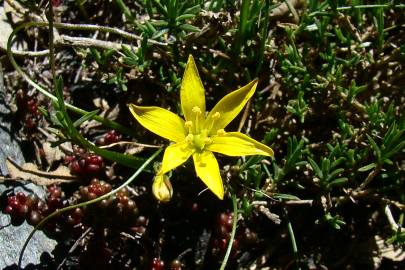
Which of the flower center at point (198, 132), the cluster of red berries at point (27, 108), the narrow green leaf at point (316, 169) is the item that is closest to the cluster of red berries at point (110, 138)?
the cluster of red berries at point (27, 108)

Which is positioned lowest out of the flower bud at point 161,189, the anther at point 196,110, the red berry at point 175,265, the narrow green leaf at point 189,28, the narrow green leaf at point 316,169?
the red berry at point 175,265

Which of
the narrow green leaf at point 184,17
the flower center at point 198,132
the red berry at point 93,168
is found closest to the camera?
the flower center at point 198,132

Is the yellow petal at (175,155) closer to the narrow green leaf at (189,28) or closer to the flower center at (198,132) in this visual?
the flower center at (198,132)

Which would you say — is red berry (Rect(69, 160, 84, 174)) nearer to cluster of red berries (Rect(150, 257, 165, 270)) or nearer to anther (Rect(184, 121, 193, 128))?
cluster of red berries (Rect(150, 257, 165, 270))

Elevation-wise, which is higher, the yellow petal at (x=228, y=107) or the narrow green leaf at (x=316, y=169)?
the yellow petal at (x=228, y=107)

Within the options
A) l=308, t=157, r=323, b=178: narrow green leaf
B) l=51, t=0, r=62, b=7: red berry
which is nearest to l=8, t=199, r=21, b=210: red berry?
l=51, t=0, r=62, b=7: red berry

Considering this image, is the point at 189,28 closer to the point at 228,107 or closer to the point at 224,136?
the point at 228,107

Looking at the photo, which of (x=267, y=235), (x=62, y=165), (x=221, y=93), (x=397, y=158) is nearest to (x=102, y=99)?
(x=62, y=165)

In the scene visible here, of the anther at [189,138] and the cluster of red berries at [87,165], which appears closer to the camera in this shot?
the anther at [189,138]

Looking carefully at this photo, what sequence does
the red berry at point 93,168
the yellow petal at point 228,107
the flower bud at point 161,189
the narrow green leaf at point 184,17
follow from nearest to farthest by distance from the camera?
the flower bud at point 161,189
the yellow petal at point 228,107
the narrow green leaf at point 184,17
the red berry at point 93,168
